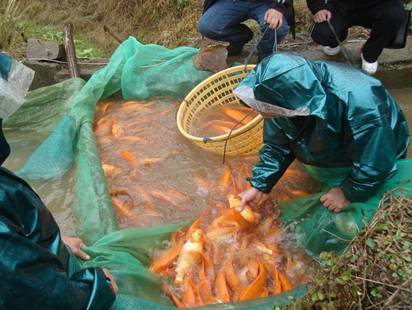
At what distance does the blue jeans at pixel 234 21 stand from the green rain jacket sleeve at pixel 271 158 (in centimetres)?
172

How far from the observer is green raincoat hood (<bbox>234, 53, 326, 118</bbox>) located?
213cm

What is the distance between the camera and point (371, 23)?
422 centimetres

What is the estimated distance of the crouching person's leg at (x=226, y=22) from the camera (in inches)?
173

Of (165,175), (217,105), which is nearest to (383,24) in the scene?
(217,105)

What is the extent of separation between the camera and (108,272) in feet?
7.45

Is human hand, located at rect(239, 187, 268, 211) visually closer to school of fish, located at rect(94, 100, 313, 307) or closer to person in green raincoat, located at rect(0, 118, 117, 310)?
school of fish, located at rect(94, 100, 313, 307)

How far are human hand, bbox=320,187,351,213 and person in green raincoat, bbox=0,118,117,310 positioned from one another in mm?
1417

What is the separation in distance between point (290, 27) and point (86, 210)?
271 centimetres

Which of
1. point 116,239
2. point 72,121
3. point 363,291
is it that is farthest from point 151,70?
point 363,291

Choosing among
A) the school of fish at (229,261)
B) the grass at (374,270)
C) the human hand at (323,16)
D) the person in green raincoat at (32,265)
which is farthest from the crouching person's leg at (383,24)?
the person in green raincoat at (32,265)

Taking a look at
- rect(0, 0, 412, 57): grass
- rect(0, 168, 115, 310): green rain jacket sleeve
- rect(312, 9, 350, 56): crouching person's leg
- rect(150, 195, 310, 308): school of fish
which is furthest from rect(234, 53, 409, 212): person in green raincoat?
rect(0, 0, 412, 57): grass

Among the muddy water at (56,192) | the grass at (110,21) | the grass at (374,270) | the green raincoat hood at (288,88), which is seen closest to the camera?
the grass at (374,270)

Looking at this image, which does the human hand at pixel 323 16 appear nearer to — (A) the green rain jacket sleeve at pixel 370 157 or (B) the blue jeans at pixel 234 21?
(B) the blue jeans at pixel 234 21

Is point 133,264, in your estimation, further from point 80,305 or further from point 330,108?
point 330,108
